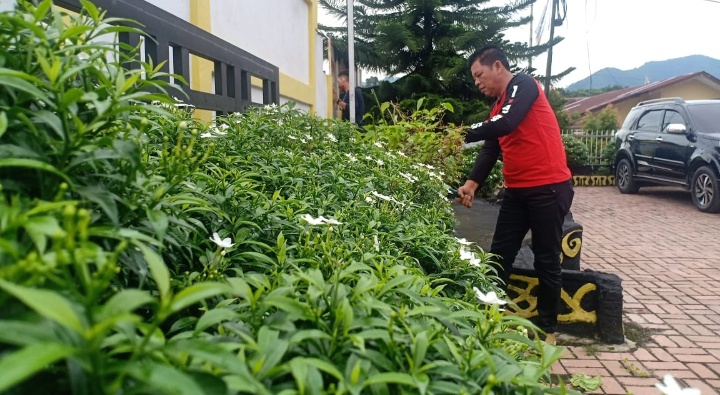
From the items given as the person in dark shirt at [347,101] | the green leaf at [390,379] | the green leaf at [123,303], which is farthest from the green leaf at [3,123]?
the person in dark shirt at [347,101]

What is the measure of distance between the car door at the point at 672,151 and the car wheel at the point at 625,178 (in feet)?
4.42

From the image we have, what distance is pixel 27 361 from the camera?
543 millimetres

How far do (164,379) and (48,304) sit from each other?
147 mm

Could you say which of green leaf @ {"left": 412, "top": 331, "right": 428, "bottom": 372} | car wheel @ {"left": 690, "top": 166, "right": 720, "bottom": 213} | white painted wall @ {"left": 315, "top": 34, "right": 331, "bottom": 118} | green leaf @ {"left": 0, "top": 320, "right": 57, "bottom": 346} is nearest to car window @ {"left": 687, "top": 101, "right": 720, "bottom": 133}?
car wheel @ {"left": 690, "top": 166, "right": 720, "bottom": 213}

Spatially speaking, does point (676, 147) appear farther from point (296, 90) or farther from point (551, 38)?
point (551, 38)

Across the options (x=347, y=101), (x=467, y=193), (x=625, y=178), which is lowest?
(x=625, y=178)

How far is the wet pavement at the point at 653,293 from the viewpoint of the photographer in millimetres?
3275

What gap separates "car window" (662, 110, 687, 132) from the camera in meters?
9.91

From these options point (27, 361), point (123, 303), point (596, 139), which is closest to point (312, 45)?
point (596, 139)

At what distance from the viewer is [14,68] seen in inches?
42.4

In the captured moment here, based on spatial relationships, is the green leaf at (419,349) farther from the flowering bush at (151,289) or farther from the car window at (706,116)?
the car window at (706,116)

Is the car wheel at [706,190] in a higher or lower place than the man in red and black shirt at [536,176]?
lower

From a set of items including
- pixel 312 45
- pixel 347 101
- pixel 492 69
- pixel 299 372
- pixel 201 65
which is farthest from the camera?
pixel 312 45

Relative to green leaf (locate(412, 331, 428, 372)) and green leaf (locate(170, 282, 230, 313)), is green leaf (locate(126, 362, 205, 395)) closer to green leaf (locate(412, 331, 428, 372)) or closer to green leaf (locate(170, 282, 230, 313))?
green leaf (locate(170, 282, 230, 313))
